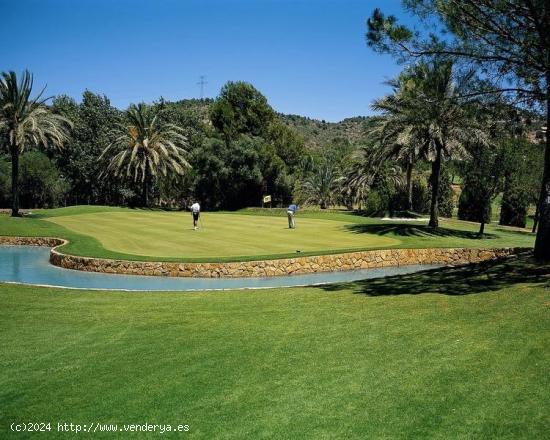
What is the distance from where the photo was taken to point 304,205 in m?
68.6

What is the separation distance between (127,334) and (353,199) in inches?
2315

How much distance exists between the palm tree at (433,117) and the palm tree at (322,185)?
22.0 metres

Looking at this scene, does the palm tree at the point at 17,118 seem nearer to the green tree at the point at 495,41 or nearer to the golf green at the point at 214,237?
the golf green at the point at 214,237

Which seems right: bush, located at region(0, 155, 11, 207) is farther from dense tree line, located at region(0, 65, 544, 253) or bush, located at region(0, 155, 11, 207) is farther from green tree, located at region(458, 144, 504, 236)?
green tree, located at region(458, 144, 504, 236)

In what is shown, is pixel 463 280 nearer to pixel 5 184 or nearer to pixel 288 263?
pixel 288 263

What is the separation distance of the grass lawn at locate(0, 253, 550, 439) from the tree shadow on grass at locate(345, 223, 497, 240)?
19.0 metres

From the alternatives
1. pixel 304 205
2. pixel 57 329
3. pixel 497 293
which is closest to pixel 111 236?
pixel 57 329

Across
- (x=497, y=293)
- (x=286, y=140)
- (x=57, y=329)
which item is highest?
(x=286, y=140)

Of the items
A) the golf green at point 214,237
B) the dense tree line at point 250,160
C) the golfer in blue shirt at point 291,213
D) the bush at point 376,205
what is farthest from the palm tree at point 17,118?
the bush at point 376,205

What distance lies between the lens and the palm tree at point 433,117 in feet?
53.2

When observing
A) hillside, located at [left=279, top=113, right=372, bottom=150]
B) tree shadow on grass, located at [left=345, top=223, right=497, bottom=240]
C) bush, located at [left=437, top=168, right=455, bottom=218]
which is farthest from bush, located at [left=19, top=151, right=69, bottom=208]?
hillside, located at [left=279, top=113, right=372, bottom=150]

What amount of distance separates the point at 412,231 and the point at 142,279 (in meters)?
18.8

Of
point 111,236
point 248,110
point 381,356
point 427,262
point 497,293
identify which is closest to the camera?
point 381,356

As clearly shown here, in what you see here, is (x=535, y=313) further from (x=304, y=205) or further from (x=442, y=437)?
(x=304, y=205)
